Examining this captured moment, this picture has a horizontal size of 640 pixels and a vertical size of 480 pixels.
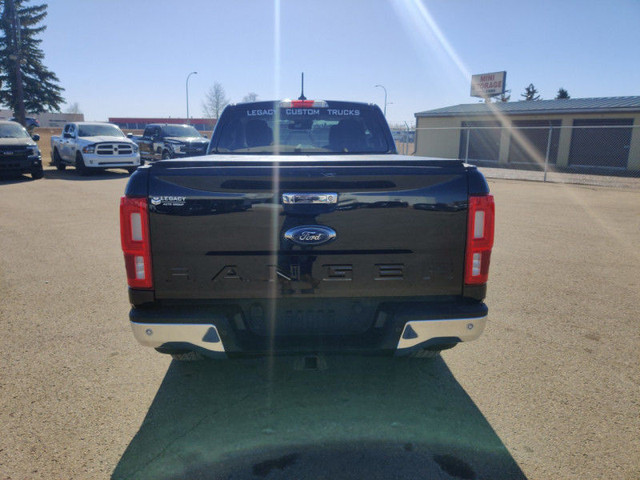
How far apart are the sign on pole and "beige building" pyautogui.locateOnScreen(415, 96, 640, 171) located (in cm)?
1392

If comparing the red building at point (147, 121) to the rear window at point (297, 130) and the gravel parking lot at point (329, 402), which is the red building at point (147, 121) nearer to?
the rear window at point (297, 130)

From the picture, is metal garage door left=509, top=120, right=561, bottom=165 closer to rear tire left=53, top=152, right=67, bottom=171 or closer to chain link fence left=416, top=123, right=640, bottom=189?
chain link fence left=416, top=123, right=640, bottom=189

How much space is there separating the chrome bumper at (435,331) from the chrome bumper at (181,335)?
3.31 feet

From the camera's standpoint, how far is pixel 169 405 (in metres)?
3.11

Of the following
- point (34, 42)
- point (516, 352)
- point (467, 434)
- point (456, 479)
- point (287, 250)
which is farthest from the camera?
point (34, 42)

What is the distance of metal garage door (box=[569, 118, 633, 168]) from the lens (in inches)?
1073

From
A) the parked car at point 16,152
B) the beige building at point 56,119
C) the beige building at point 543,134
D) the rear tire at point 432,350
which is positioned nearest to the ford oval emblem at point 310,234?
the rear tire at point 432,350

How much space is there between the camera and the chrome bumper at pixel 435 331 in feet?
8.66

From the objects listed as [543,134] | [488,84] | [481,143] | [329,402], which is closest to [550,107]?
[543,134]

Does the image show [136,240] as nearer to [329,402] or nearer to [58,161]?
[329,402]

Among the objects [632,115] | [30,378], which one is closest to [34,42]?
[632,115]

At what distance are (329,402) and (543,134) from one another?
32.7 meters

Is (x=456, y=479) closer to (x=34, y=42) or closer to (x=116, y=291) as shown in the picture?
(x=116, y=291)

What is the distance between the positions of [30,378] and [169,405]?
1.14 metres
